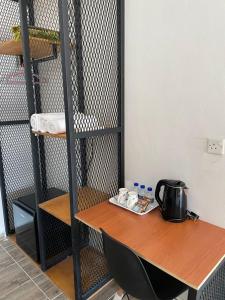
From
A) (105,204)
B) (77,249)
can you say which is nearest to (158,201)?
(105,204)

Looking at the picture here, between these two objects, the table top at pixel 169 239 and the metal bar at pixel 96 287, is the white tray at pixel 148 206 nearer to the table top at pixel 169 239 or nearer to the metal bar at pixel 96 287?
the table top at pixel 169 239

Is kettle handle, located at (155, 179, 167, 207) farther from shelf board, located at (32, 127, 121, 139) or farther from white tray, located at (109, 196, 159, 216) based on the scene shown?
shelf board, located at (32, 127, 121, 139)

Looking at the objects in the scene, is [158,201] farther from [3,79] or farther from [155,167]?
[3,79]

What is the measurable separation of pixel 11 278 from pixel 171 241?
150 centimetres

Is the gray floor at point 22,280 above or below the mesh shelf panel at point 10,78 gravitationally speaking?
below

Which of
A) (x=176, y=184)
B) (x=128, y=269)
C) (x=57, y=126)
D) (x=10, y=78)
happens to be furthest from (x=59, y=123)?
(x=10, y=78)

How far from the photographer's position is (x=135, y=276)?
1.06 meters

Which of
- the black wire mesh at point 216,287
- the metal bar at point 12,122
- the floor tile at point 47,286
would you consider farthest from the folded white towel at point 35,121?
the black wire mesh at point 216,287

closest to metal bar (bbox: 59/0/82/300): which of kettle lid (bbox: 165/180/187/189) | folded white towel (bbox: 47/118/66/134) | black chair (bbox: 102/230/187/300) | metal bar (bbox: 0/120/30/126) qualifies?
folded white towel (bbox: 47/118/66/134)

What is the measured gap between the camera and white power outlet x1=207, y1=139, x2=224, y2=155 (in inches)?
47.9

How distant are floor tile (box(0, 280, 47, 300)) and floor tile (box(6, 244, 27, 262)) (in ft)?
1.21

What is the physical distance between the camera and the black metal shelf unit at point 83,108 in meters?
1.38

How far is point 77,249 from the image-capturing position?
1.53m

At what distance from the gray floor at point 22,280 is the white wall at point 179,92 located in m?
1.16
